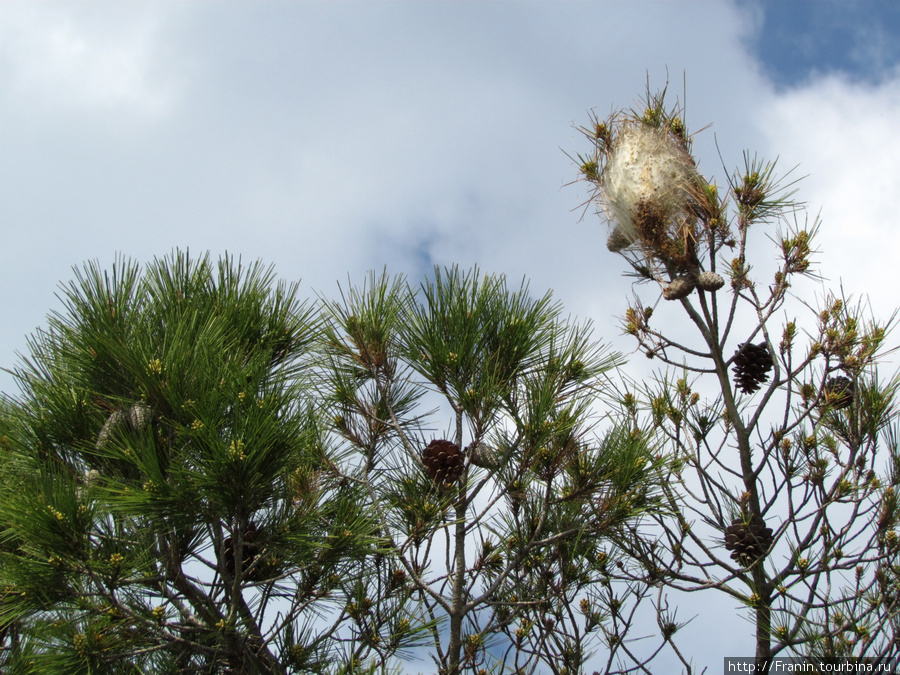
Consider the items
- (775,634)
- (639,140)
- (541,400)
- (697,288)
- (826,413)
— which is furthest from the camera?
(639,140)

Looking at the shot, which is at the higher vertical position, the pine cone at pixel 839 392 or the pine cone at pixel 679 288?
the pine cone at pixel 679 288

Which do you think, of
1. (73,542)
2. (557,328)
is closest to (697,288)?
(557,328)

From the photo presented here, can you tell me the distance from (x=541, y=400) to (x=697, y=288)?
138 cm

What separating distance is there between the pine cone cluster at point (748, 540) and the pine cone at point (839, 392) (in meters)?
0.56

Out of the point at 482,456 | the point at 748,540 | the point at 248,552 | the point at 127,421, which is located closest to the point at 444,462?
the point at 482,456

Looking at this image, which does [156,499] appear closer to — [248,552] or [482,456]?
[248,552]

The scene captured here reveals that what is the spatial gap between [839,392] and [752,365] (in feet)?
1.24

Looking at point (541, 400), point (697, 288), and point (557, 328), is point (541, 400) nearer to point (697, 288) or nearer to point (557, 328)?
point (557, 328)

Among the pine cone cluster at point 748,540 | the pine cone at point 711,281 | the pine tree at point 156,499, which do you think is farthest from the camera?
the pine cone at point 711,281

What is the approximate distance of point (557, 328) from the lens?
8.88 feet

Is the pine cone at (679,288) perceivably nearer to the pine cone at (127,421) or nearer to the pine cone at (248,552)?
the pine cone at (248,552)

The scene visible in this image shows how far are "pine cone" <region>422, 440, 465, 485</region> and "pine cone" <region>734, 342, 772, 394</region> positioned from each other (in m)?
1.57

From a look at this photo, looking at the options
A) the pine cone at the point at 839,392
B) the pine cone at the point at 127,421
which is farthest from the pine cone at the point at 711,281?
the pine cone at the point at 127,421

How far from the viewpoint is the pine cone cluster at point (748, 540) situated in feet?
9.50
